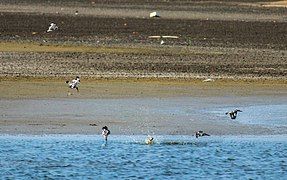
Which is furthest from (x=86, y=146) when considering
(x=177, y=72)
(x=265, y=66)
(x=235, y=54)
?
(x=235, y=54)

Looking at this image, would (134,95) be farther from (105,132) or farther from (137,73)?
(105,132)

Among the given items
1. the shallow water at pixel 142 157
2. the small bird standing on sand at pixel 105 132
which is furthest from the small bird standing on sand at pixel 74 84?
the small bird standing on sand at pixel 105 132

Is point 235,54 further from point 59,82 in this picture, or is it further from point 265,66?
point 59,82

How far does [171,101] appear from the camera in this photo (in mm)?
22625

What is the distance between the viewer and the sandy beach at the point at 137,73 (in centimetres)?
1988

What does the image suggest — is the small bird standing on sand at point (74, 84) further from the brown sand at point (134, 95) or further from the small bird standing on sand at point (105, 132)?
the small bird standing on sand at point (105, 132)

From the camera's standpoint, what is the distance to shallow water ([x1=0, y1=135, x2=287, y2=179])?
1576cm

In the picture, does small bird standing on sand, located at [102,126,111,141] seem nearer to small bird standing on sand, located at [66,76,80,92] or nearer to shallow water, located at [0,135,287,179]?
shallow water, located at [0,135,287,179]

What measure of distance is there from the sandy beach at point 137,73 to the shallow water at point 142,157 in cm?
70

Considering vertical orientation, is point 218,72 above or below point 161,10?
below

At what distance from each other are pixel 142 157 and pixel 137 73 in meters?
9.83

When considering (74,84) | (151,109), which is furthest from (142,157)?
(74,84)

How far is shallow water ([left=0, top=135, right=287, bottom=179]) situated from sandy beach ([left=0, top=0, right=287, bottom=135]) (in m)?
0.70

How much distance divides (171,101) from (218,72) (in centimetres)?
520
